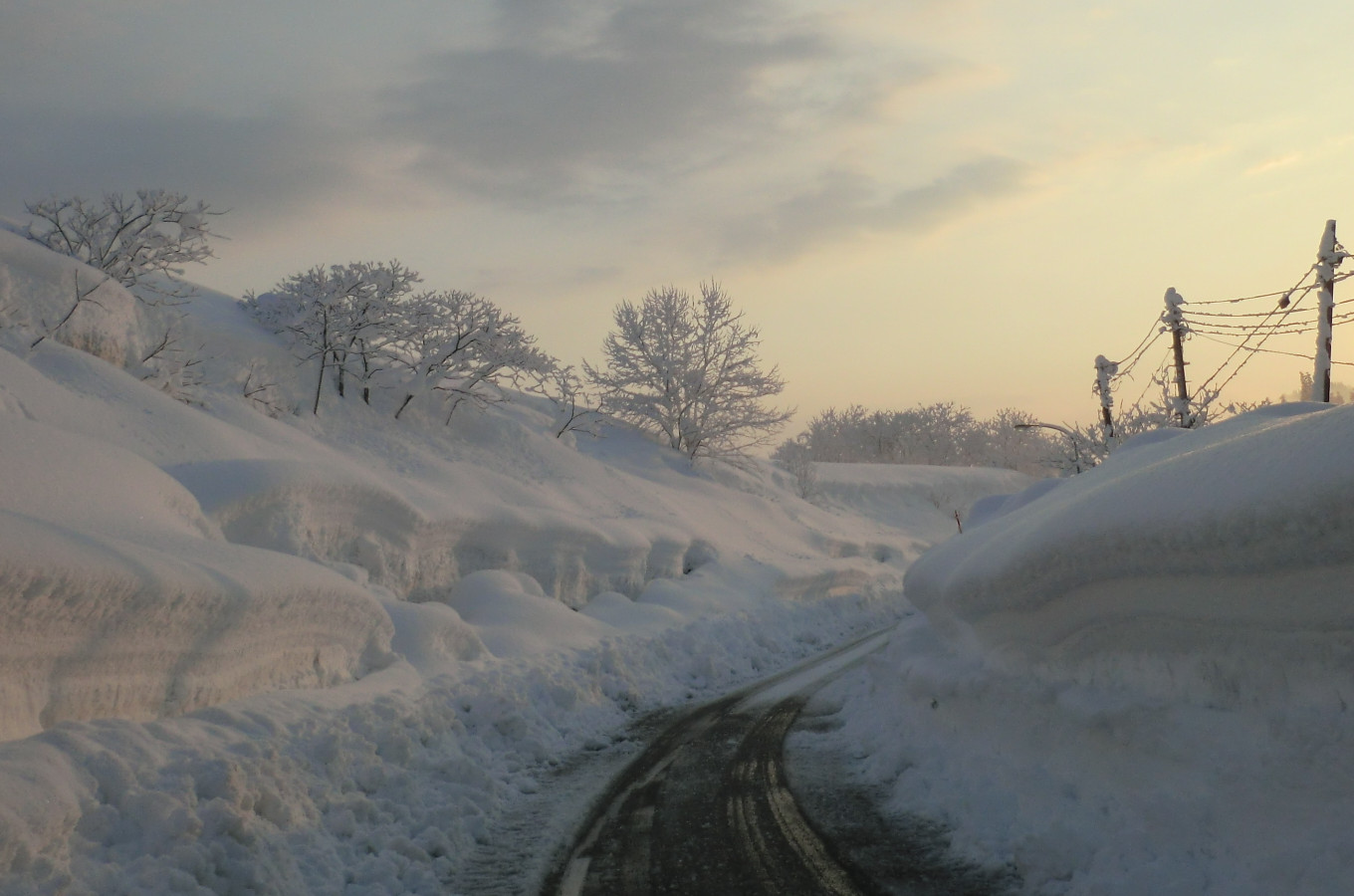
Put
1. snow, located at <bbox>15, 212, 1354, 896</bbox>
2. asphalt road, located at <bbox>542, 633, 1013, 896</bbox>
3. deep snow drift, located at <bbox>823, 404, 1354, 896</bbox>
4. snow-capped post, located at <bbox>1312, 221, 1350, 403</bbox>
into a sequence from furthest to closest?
1. snow-capped post, located at <bbox>1312, 221, 1350, 403</bbox>
2. asphalt road, located at <bbox>542, 633, 1013, 896</bbox>
3. snow, located at <bbox>15, 212, 1354, 896</bbox>
4. deep snow drift, located at <bbox>823, 404, 1354, 896</bbox>

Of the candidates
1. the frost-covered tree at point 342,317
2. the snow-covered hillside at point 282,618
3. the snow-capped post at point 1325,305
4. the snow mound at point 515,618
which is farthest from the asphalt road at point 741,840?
the frost-covered tree at point 342,317

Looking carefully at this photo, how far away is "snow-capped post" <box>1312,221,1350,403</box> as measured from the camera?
17438mm

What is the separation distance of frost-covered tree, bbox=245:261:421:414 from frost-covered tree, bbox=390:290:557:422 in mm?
579

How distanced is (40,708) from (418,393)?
21193 mm

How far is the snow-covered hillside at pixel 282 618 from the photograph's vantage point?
5.93 m

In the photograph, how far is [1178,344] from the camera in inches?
894

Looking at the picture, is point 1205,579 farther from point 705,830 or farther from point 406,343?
point 406,343

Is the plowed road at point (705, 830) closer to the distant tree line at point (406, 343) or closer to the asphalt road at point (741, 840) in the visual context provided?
the asphalt road at point (741, 840)

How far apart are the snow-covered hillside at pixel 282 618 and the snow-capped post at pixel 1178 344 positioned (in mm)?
8342

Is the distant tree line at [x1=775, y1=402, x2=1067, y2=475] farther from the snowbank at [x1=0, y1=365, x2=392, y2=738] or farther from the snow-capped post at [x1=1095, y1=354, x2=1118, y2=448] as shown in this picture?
the snowbank at [x1=0, y1=365, x2=392, y2=738]

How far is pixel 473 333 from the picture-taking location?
28625 mm

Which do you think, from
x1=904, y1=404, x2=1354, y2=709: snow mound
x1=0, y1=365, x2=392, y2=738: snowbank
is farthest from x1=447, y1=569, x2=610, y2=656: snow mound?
x1=904, y1=404, x2=1354, y2=709: snow mound

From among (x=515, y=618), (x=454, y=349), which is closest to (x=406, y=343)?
(x=454, y=349)

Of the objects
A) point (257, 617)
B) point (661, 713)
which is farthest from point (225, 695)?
point (661, 713)
